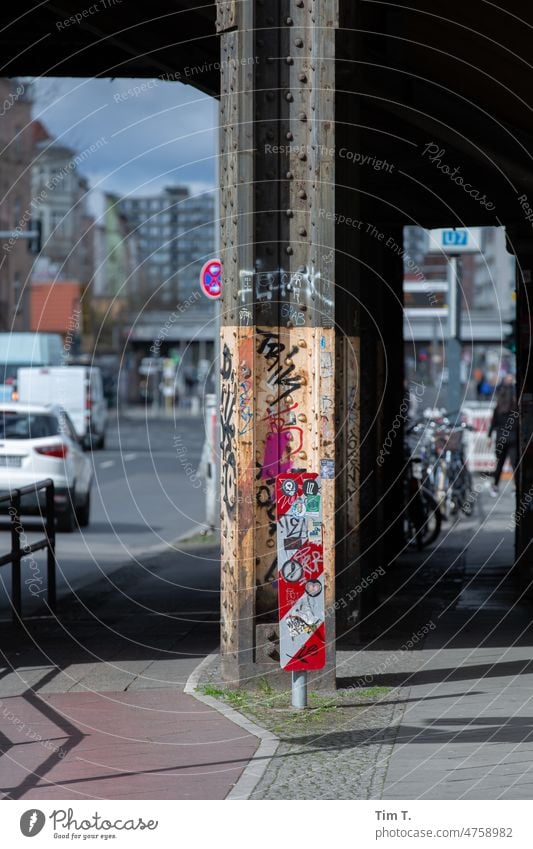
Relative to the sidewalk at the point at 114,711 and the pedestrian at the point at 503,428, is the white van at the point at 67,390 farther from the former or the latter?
the sidewalk at the point at 114,711

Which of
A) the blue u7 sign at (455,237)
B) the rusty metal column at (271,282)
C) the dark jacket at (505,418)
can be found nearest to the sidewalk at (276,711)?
the rusty metal column at (271,282)

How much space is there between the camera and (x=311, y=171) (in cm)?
803

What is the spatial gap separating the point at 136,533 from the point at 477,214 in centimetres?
748

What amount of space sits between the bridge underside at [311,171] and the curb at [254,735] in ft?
0.97

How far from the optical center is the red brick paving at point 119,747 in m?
5.96

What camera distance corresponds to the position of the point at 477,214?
14016 mm

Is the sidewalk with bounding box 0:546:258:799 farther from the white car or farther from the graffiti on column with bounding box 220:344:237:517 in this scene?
the white car

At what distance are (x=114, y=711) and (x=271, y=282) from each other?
246 cm

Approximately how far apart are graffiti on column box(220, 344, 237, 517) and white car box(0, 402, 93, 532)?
10967mm

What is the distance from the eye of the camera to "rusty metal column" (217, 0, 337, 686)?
26.2ft

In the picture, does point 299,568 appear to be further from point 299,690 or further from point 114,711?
point 114,711
